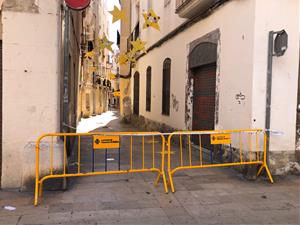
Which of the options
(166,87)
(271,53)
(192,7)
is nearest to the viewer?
(271,53)

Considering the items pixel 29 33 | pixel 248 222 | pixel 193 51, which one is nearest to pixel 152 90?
pixel 193 51

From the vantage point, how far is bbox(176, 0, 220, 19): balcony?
7680 mm

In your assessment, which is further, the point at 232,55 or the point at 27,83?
the point at 232,55

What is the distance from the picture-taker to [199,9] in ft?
26.7

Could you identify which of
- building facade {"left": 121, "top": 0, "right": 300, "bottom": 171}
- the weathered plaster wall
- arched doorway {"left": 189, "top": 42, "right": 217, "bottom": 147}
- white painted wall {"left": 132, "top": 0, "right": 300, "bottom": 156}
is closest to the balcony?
building facade {"left": 121, "top": 0, "right": 300, "bottom": 171}

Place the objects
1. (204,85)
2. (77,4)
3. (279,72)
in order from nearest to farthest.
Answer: (77,4)
(279,72)
(204,85)

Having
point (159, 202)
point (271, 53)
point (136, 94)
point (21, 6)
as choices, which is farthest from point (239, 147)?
point (136, 94)

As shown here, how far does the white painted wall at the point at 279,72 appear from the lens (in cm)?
593

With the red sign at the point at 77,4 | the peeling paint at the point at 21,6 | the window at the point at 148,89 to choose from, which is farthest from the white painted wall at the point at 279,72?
the window at the point at 148,89

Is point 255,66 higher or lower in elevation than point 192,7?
lower

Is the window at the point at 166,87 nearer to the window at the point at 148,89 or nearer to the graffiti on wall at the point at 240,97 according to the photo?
the window at the point at 148,89

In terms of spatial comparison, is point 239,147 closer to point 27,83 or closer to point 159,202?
point 159,202

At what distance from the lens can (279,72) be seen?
6.09m

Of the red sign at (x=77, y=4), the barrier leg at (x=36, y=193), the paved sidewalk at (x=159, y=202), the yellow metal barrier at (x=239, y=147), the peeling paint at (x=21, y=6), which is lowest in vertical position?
the paved sidewalk at (x=159, y=202)
